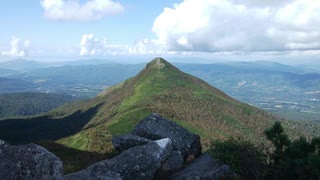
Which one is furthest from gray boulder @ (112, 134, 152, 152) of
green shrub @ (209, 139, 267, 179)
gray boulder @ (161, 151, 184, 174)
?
green shrub @ (209, 139, 267, 179)

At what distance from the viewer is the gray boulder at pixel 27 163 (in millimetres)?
17562

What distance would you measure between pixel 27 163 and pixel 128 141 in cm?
1121

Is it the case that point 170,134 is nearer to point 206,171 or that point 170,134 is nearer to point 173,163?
point 173,163

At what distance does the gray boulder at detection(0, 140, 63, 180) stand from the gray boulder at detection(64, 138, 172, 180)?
3170 millimetres

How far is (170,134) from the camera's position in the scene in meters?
31.9

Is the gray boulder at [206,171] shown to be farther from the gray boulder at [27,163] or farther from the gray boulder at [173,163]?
the gray boulder at [27,163]

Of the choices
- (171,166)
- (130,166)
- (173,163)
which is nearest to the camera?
(130,166)

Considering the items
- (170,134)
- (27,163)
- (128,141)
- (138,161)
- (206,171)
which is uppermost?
(27,163)

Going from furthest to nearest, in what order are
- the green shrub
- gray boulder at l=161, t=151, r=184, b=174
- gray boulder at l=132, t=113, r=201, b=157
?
gray boulder at l=132, t=113, r=201, b=157 < gray boulder at l=161, t=151, r=184, b=174 < the green shrub

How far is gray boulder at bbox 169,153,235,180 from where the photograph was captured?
905 inches

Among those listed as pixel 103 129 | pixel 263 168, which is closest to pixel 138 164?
pixel 263 168

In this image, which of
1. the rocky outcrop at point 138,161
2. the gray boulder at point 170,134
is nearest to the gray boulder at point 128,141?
the rocky outcrop at point 138,161

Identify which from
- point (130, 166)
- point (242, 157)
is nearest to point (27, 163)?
point (130, 166)

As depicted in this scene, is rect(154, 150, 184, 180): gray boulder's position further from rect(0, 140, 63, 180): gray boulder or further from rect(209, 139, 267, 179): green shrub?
rect(0, 140, 63, 180): gray boulder
